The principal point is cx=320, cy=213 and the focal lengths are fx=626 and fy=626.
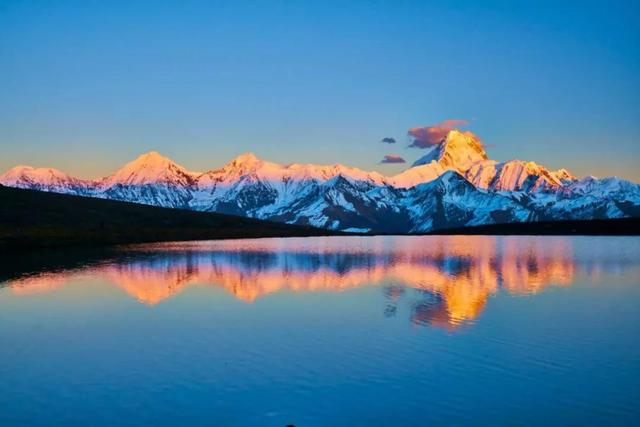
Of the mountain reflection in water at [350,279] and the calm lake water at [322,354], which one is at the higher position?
the mountain reflection in water at [350,279]

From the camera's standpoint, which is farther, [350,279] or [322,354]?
[350,279]

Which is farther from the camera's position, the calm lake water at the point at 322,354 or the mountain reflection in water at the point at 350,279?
the mountain reflection in water at the point at 350,279

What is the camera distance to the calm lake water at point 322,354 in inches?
881

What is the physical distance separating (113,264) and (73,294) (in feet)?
107

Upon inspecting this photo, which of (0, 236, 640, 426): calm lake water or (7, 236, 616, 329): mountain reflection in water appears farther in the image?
(7, 236, 616, 329): mountain reflection in water

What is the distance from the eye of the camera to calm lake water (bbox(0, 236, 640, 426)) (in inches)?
881

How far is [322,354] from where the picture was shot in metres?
30.6

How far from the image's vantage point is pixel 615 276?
217 ft

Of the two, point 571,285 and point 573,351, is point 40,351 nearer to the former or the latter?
point 573,351

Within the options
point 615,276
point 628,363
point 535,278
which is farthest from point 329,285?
point 628,363

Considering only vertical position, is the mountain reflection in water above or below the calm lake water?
above

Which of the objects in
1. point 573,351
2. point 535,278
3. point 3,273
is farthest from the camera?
point 3,273

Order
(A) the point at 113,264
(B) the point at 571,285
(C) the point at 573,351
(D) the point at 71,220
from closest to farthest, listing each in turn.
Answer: (C) the point at 573,351, (B) the point at 571,285, (A) the point at 113,264, (D) the point at 71,220

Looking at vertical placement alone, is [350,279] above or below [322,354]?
above
